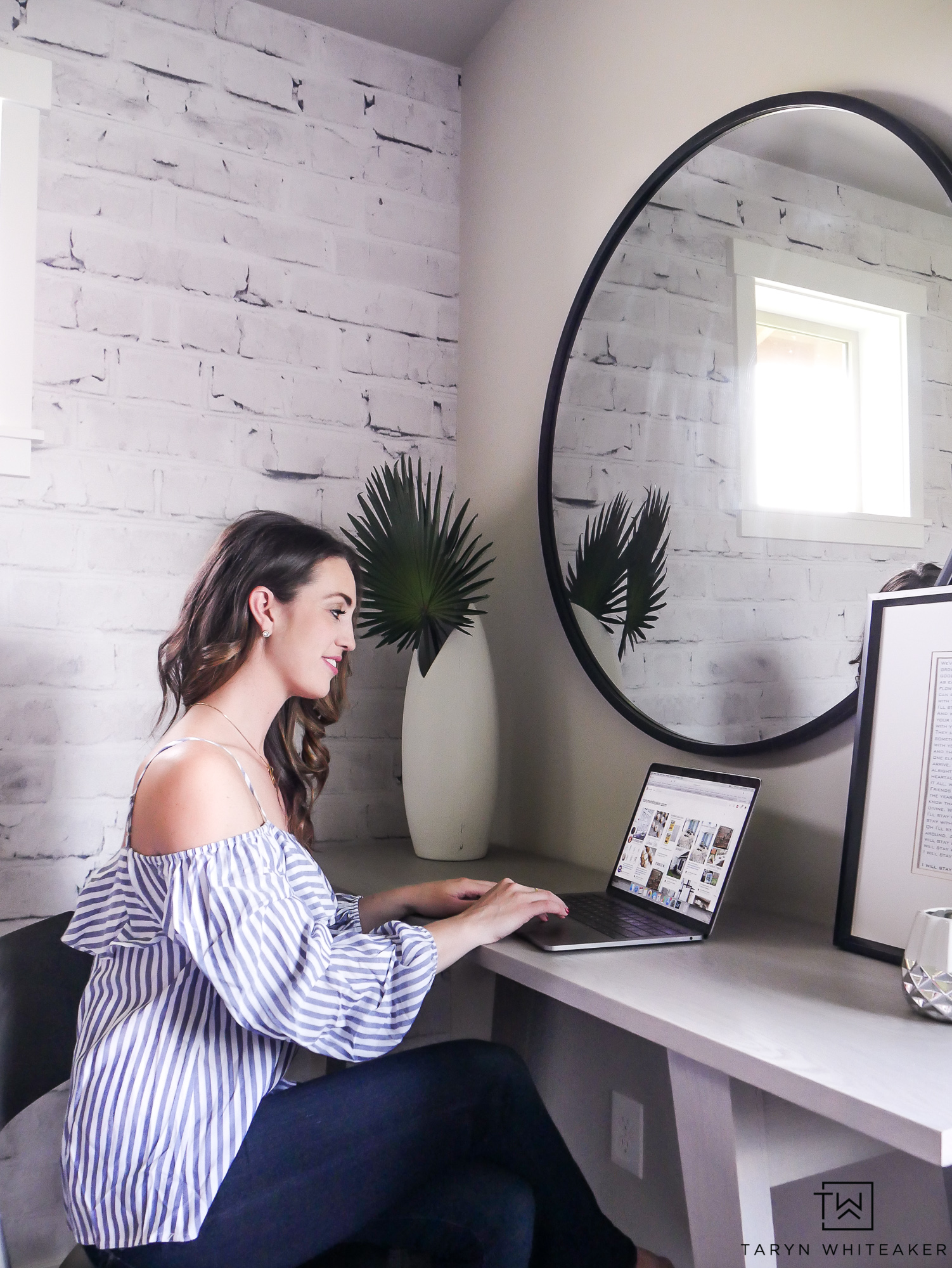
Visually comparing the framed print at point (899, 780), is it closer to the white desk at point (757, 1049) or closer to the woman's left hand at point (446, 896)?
the white desk at point (757, 1049)

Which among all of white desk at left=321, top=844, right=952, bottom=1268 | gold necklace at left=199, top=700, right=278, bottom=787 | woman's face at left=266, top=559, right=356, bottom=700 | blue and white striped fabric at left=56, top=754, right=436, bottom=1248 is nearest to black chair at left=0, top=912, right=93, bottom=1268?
blue and white striped fabric at left=56, top=754, right=436, bottom=1248

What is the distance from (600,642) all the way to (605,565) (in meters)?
0.13

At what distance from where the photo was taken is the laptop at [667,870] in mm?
1166

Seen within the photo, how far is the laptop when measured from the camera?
1.17 m

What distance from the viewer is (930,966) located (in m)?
0.85

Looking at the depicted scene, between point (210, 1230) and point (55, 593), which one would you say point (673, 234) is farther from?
Result: point (210, 1230)

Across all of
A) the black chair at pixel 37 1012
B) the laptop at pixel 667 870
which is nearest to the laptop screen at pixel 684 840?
the laptop at pixel 667 870

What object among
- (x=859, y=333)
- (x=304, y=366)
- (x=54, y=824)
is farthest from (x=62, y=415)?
(x=859, y=333)

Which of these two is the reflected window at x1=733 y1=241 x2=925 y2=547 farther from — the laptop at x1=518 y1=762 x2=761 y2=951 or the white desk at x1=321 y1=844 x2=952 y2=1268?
the white desk at x1=321 y1=844 x2=952 y2=1268

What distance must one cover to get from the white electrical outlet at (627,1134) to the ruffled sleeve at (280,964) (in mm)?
613

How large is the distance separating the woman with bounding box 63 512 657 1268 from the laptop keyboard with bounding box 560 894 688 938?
6 centimetres

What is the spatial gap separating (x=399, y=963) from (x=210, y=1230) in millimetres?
317

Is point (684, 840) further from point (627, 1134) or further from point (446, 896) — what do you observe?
point (627, 1134)

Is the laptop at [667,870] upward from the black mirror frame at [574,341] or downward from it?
downward
